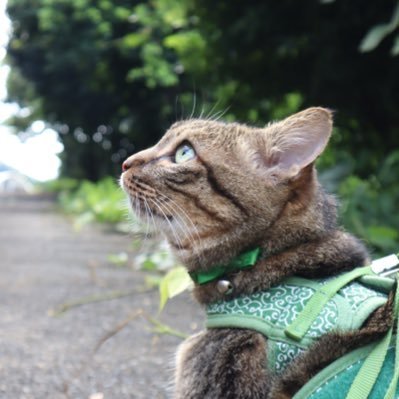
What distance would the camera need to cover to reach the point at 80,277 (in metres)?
5.22

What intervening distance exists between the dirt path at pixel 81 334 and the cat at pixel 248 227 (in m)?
0.77

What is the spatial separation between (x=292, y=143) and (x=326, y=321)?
53 cm

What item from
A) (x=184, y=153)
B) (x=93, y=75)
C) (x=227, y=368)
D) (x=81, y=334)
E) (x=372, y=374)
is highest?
(x=184, y=153)

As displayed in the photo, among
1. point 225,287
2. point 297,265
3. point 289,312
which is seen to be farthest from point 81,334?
point 289,312

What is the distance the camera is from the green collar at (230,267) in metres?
1.72

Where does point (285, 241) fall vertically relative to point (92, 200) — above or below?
above

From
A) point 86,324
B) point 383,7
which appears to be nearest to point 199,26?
point 383,7

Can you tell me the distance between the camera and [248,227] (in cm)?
173

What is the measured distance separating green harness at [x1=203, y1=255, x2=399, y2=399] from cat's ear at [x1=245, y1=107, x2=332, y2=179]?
32 centimetres

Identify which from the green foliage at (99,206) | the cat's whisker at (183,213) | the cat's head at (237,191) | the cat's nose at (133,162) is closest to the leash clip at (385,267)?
the cat's head at (237,191)

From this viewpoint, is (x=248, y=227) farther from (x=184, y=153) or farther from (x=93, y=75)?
(x=93, y=75)

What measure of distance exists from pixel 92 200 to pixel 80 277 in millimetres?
6220

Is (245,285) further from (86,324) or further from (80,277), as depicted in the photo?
(80,277)

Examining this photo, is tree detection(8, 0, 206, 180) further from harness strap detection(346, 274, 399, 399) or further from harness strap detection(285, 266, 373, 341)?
harness strap detection(346, 274, 399, 399)
